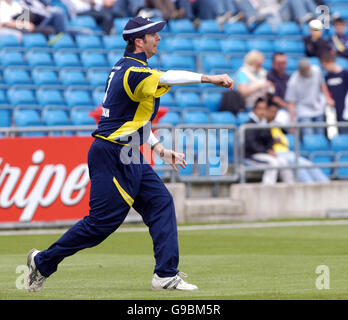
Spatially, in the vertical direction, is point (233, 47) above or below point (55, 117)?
above

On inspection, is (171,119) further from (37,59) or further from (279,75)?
(37,59)

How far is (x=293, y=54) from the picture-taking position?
952 inches

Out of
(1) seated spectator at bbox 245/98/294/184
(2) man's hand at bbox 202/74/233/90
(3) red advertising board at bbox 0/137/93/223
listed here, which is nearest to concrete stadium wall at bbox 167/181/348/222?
→ (1) seated spectator at bbox 245/98/294/184

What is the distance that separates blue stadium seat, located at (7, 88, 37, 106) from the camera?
62.1 feet

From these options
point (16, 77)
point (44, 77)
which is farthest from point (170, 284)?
point (44, 77)

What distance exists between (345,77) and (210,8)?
4613 mm

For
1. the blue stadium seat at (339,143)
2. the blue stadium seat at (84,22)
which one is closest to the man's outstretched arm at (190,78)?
the blue stadium seat at (339,143)

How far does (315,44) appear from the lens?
23.9 m

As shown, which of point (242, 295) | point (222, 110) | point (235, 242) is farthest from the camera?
point (222, 110)

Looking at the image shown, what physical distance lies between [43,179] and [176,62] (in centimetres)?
621

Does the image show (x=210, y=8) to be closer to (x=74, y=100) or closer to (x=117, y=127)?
(x=74, y=100)

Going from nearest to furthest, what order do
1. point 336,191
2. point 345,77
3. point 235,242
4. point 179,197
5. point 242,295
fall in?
point 242,295 → point 235,242 → point 179,197 → point 336,191 → point 345,77

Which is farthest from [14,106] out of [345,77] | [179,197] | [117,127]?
[117,127]

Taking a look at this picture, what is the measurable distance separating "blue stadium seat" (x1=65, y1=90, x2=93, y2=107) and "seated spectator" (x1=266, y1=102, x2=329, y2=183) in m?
3.64
